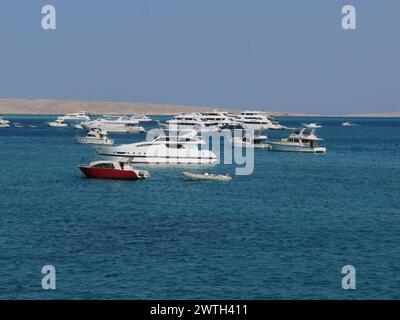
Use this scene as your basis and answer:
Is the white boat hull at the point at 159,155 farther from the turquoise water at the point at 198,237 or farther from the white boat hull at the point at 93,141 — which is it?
the white boat hull at the point at 93,141

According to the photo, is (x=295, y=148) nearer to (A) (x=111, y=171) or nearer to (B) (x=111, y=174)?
(A) (x=111, y=171)

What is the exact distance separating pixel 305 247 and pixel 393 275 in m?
7.36

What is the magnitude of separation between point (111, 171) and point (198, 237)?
3523 cm

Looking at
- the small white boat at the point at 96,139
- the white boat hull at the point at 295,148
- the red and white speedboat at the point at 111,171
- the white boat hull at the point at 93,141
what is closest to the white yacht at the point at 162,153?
the red and white speedboat at the point at 111,171

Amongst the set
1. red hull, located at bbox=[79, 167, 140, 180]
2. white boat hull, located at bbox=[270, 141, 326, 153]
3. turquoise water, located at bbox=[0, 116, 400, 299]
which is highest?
white boat hull, located at bbox=[270, 141, 326, 153]

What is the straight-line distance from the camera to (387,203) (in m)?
70.1

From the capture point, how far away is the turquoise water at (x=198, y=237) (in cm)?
3856

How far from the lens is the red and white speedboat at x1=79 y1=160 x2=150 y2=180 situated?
83.7m

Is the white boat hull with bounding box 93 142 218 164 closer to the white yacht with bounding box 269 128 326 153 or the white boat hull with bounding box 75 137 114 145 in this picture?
the white yacht with bounding box 269 128 326 153

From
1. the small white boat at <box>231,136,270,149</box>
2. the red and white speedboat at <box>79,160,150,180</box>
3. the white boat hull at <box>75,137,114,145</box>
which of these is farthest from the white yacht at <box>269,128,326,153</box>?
the red and white speedboat at <box>79,160,150,180</box>

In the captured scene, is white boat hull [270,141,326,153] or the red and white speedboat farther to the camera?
white boat hull [270,141,326,153]

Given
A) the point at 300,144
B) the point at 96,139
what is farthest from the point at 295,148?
the point at 96,139

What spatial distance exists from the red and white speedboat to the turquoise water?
127 centimetres
